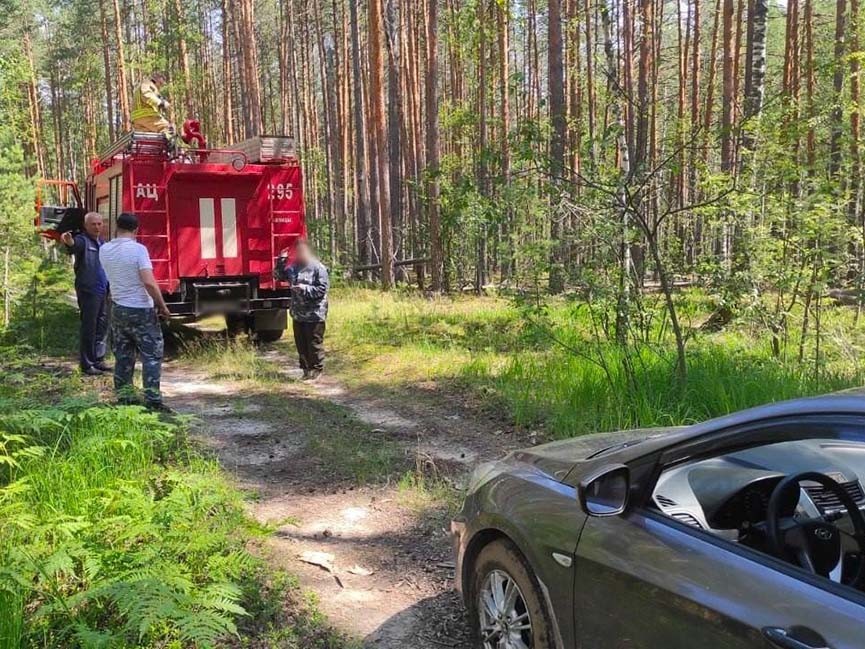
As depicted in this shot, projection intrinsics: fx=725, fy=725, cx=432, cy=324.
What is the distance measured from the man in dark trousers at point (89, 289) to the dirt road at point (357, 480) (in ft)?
3.29

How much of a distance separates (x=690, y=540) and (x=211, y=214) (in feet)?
32.3

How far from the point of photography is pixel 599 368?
7.59 metres

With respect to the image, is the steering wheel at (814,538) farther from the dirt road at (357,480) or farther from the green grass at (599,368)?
the green grass at (599,368)

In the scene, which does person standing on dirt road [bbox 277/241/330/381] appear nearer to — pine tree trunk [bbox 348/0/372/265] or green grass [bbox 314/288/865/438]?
green grass [bbox 314/288/865/438]

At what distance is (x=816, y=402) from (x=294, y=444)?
540cm

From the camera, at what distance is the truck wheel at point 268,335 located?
12.0 metres

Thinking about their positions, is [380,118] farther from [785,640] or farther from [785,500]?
[785,640]

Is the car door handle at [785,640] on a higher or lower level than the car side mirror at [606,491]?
lower

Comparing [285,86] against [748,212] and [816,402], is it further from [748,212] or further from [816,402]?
[816,402]

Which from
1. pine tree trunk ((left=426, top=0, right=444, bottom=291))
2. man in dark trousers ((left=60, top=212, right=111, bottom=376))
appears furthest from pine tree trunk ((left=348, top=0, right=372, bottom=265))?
man in dark trousers ((left=60, top=212, right=111, bottom=376))

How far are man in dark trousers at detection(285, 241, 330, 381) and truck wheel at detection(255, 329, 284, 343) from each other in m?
2.56

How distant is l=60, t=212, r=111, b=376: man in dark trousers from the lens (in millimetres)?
9227

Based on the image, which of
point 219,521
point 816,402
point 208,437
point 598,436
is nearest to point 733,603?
point 816,402

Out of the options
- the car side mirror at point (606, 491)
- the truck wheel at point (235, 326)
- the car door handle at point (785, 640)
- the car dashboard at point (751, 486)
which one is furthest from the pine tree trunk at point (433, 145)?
the car door handle at point (785, 640)
